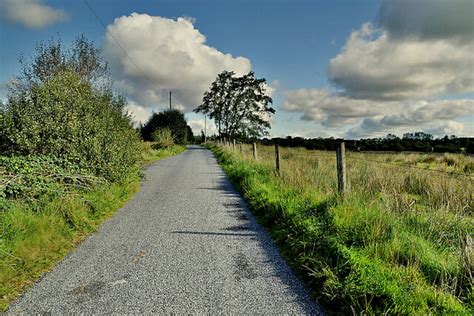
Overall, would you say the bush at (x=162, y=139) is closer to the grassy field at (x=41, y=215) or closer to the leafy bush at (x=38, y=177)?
the grassy field at (x=41, y=215)

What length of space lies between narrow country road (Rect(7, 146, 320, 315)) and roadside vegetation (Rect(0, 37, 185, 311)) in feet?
1.26

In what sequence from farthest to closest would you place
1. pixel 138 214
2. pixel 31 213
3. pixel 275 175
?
pixel 275 175 → pixel 138 214 → pixel 31 213

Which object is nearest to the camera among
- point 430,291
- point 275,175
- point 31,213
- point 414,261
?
point 430,291

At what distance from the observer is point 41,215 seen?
5.66 metres

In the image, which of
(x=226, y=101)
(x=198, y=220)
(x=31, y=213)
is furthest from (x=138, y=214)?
(x=226, y=101)

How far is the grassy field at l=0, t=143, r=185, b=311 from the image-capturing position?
13.8 ft

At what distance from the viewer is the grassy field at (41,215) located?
4191mm

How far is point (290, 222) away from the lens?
18.6ft

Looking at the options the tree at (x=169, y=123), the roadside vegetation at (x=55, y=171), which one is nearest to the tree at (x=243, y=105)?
the tree at (x=169, y=123)

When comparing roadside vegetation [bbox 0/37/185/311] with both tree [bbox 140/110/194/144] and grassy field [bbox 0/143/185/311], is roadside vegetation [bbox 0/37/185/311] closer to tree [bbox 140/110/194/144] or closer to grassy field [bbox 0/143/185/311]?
grassy field [bbox 0/143/185/311]

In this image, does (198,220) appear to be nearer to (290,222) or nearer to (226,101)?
(290,222)

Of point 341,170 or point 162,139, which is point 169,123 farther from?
point 341,170

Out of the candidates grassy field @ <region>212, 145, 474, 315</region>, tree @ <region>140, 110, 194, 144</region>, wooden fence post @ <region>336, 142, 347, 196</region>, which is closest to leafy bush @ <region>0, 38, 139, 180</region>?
grassy field @ <region>212, 145, 474, 315</region>

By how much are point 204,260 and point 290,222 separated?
74.7 inches
